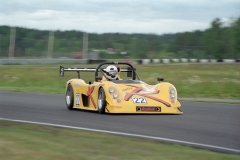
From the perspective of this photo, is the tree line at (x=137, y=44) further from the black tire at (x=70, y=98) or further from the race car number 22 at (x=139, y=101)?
the race car number 22 at (x=139, y=101)

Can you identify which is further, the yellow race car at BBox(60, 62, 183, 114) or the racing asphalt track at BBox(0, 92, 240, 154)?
the yellow race car at BBox(60, 62, 183, 114)

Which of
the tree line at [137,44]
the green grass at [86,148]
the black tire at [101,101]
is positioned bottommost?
the green grass at [86,148]

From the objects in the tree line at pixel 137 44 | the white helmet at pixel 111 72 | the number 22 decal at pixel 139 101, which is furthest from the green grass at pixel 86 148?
the tree line at pixel 137 44

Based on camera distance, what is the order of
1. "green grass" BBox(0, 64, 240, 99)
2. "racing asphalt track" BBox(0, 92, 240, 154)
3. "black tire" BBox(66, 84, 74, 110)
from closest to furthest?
1. "racing asphalt track" BBox(0, 92, 240, 154)
2. "black tire" BBox(66, 84, 74, 110)
3. "green grass" BBox(0, 64, 240, 99)

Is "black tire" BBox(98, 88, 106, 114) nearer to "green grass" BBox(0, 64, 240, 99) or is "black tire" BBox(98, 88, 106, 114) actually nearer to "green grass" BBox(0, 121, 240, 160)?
"green grass" BBox(0, 121, 240, 160)

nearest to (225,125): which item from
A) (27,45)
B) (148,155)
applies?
(148,155)

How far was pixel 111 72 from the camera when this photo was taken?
44.8ft

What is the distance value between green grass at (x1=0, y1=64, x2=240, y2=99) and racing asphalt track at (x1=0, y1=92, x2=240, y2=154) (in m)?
5.91

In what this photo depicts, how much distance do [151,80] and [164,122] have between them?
1705cm

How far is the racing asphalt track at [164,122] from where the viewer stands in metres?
8.77

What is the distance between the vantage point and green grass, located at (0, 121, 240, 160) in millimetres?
7047

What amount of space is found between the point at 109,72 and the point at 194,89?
923cm

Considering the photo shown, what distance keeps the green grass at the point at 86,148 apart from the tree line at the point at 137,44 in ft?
85.9

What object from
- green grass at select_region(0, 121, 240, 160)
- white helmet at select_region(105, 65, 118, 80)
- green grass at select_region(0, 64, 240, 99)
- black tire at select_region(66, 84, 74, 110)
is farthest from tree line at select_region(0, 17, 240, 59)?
green grass at select_region(0, 121, 240, 160)
